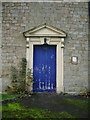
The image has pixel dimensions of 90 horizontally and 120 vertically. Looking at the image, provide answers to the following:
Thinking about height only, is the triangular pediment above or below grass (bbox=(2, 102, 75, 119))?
above

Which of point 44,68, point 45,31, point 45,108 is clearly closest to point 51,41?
point 45,31

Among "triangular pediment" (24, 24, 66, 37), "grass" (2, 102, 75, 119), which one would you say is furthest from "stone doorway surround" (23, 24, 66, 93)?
"grass" (2, 102, 75, 119)

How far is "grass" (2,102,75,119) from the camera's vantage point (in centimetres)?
515

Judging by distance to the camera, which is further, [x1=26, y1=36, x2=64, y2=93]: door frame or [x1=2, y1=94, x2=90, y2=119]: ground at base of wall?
[x1=26, y1=36, x2=64, y2=93]: door frame

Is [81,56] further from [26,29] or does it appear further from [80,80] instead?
[26,29]

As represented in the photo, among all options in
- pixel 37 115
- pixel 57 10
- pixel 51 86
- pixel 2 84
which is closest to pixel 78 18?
pixel 57 10

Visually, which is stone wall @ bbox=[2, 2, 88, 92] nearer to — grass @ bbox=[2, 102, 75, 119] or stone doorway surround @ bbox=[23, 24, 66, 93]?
stone doorway surround @ bbox=[23, 24, 66, 93]

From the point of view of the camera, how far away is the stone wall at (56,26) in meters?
8.55

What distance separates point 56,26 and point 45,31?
0.54 m

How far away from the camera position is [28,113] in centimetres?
539

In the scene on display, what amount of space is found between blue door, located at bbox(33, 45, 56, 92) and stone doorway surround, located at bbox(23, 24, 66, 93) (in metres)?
0.22

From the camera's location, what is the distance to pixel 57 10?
28.7ft

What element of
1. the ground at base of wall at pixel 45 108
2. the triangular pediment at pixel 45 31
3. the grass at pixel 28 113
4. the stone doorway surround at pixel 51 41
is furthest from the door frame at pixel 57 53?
the grass at pixel 28 113

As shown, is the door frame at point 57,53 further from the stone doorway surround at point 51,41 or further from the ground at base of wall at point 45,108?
the ground at base of wall at point 45,108
